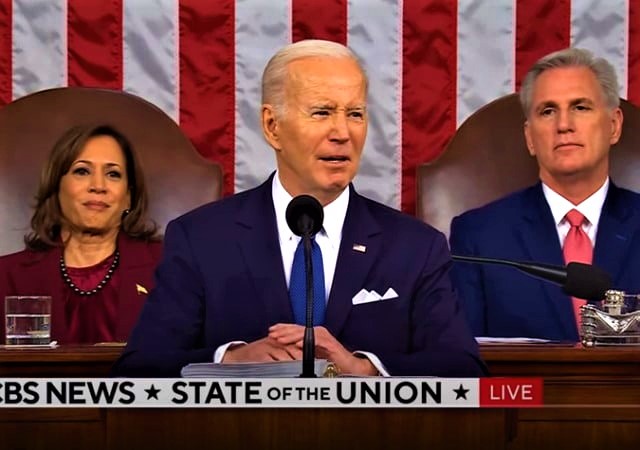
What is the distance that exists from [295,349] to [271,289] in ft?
1.11

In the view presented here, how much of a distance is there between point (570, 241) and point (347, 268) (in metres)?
1.07

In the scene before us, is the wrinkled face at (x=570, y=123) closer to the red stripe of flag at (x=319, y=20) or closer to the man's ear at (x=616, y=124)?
the man's ear at (x=616, y=124)

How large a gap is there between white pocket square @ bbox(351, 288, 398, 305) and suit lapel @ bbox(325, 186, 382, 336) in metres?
0.01

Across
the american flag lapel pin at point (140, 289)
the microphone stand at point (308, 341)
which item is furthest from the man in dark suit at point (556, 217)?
the microphone stand at point (308, 341)

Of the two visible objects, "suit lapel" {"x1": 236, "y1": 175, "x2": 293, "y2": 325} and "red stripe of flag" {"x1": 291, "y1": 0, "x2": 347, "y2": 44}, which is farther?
"red stripe of flag" {"x1": 291, "y1": 0, "x2": 347, "y2": 44}

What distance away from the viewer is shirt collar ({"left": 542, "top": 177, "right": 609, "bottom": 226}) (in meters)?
4.11

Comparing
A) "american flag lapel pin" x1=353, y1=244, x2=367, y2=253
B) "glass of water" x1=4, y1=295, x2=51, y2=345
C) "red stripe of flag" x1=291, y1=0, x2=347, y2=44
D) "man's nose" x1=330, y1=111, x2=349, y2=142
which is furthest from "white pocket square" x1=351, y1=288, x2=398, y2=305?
"red stripe of flag" x1=291, y1=0, x2=347, y2=44

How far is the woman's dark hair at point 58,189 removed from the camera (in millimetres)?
4133

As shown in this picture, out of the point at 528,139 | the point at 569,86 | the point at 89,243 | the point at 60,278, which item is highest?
the point at 569,86

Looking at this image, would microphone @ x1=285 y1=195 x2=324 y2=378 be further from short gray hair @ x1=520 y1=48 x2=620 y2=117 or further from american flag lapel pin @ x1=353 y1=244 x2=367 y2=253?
short gray hair @ x1=520 y1=48 x2=620 y2=117

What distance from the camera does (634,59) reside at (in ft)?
14.9

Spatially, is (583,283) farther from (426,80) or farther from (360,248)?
(426,80)

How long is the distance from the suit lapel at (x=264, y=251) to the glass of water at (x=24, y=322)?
1.76 ft

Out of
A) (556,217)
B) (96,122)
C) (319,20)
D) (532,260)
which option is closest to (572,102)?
(556,217)
